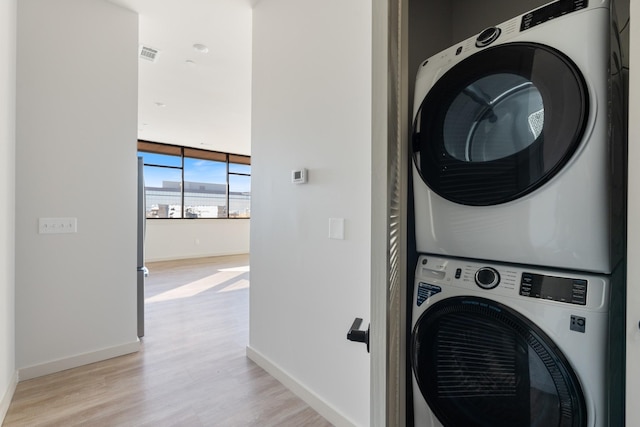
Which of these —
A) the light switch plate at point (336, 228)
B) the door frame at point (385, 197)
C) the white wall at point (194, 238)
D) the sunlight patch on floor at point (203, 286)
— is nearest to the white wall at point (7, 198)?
the light switch plate at point (336, 228)

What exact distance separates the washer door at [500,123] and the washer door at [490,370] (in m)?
0.34

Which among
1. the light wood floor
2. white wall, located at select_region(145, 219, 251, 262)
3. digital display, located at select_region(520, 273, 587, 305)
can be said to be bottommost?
the light wood floor

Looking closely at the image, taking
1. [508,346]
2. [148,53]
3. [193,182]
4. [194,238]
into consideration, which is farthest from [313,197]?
[193,182]

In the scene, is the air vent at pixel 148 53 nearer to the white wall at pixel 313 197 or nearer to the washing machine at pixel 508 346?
the white wall at pixel 313 197

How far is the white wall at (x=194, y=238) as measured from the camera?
7.11m

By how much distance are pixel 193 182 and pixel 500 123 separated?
26.4ft

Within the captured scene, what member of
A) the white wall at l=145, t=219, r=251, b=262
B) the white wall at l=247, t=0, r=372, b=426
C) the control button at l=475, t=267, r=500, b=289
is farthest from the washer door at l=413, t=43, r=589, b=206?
the white wall at l=145, t=219, r=251, b=262

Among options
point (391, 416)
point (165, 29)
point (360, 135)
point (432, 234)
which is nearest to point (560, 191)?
point (432, 234)

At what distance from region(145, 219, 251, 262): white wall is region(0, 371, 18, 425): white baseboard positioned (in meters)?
5.19

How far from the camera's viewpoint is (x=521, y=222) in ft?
2.62

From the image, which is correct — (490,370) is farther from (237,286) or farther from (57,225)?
(237,286)

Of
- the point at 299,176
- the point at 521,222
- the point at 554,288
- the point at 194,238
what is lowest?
the point at 194,238

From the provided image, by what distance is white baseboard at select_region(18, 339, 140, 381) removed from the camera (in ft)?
7.14

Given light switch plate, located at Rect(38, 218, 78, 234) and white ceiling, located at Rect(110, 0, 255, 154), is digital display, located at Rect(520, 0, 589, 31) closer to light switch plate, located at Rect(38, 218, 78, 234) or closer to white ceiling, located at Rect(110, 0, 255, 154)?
white ceiling, located at Rect(110, 0, 255, 154)
